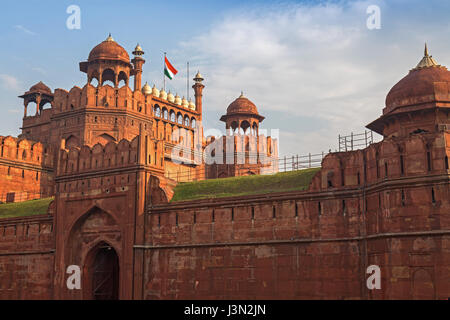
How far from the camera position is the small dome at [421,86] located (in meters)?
23.5

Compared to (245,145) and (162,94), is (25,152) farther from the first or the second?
(245,145)

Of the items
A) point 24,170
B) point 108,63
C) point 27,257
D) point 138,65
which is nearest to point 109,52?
point 108,63

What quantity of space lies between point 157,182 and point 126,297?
5209mm

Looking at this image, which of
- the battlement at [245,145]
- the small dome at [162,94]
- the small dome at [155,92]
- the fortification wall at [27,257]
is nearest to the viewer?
the fortification wall at [27,257]

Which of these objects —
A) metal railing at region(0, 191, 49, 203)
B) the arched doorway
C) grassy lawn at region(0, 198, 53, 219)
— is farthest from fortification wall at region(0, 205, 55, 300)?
metal railing at region(0, 191, 49, 203)

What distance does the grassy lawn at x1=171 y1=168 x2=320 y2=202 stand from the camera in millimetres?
23500

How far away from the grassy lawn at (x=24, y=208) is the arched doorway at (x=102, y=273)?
541 cm

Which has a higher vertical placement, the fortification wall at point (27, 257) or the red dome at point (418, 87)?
the red dome at point (418, 87)

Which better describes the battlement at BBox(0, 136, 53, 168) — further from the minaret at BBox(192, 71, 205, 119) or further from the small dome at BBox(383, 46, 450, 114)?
the small dome at BBox(383, 46, 450, 114)

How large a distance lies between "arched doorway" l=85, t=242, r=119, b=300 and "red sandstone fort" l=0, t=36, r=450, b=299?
5 cm

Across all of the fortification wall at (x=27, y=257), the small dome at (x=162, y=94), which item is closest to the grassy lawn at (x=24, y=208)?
the fortification wall at (x=27, y=257)

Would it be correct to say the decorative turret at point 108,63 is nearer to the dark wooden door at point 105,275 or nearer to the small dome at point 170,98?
the small dome at point 170,98

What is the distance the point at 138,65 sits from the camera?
45.2 metres

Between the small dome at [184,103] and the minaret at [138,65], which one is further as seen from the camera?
the small dome at [184,103]
